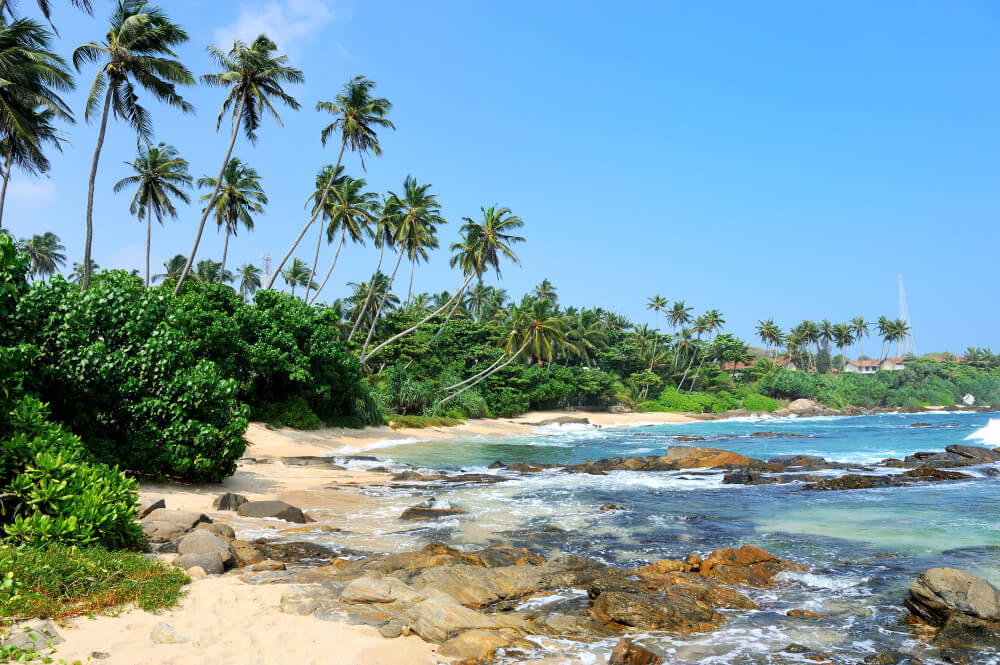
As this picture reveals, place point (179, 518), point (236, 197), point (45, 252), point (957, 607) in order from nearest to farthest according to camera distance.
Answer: point (957, 607)
point (179, 518)
point (236, 197)
point (45, 252)

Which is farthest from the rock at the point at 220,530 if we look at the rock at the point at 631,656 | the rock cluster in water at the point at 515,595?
the rock at the point at 631,656

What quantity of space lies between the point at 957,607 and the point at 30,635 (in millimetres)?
9427

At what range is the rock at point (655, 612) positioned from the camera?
22.1 feet

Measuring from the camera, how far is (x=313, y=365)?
94.4 ft

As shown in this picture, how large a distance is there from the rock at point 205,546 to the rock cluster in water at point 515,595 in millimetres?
1060

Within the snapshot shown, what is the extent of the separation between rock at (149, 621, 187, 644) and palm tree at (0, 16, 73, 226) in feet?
67.8

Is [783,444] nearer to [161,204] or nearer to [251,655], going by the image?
[251,655]

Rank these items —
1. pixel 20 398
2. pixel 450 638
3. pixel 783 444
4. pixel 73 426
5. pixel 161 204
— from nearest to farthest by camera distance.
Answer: pixel 450 638 → pixel 20 398 → pixel 73 426 → pixel 783 444 → pixel 161 204

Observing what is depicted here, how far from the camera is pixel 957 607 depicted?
22.7 ft

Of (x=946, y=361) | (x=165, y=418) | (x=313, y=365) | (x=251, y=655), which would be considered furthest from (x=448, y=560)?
(x=946, y=361)

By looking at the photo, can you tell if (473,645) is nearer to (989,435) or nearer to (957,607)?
(957,607)

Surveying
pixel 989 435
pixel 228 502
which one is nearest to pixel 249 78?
pixel 228 502

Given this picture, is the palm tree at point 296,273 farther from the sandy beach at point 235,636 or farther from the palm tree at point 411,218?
the sandy beach at point 235,636

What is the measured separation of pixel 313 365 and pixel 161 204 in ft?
64.7
